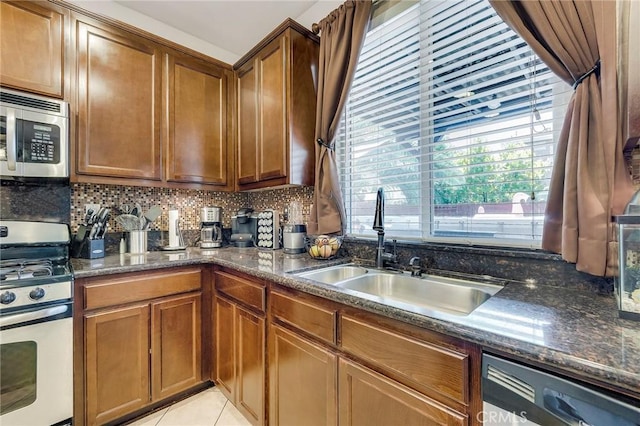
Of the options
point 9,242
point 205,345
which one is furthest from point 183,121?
point 205,345

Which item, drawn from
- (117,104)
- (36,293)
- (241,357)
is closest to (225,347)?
(241,357)

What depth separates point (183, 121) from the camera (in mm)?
2205

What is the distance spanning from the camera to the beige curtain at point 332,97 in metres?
1.80

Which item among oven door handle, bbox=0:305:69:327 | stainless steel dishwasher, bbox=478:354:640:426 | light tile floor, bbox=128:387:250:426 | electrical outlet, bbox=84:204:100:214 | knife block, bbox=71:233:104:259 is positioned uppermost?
electrical outlet, bbox=84:204:100:214

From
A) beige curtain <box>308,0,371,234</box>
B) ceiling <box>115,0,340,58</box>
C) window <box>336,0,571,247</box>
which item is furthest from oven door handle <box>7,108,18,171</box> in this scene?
window <box>336,0,571,247</box>

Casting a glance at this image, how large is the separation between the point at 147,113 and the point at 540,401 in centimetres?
248

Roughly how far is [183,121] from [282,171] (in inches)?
36.1

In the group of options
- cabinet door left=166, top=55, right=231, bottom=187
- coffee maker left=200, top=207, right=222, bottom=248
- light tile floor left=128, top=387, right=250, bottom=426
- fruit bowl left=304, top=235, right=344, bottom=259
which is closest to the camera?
light tile floor left=128, top=387, right=250, bottom=426

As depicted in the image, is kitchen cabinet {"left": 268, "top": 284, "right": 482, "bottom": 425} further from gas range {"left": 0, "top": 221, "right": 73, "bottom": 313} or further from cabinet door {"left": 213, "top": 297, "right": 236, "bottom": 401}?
gas range {"left": 0, "top": 221, "right": 73, "bottom": 313}

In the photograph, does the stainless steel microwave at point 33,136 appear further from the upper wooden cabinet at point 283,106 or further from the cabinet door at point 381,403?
the cabinet door at point 381,403

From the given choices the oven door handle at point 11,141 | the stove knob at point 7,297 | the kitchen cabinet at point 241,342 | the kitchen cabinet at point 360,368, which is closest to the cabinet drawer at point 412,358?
the kitchen cabinet at point 360,368

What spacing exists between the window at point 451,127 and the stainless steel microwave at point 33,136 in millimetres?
1742

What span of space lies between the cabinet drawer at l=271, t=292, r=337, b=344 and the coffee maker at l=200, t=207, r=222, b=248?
1166 millimetres

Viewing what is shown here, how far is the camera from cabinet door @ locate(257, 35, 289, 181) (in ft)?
6.44
